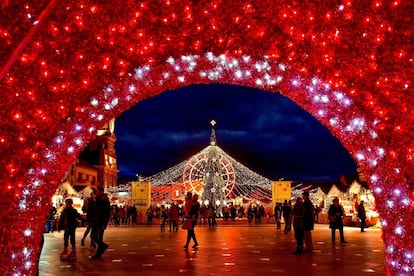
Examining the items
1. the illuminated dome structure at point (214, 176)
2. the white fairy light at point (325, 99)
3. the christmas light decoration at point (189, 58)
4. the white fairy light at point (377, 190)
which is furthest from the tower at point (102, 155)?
the white fairy light at point (377, 190)

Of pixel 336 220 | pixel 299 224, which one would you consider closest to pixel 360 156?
pixel 299 224

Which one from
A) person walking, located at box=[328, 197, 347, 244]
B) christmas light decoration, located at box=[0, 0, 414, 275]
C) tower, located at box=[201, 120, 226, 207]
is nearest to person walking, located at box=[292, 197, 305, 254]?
person walking, located at box=[328, 197, 347, 244]

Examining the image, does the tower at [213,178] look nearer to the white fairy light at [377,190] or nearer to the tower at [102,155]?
the white fairy light at [377,190]

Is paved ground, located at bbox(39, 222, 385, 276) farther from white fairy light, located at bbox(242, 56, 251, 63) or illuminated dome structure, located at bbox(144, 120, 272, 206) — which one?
illuminated dome structure, located at bbox(144, 120, 272, 206)

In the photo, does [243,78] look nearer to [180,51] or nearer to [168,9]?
[180,51]

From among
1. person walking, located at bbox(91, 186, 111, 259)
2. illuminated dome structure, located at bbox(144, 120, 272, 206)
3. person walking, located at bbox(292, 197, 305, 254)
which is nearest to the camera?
person walking, located at bbox(91, 186, 111, 259)

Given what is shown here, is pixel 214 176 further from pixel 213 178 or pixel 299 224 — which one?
pixel 299 224

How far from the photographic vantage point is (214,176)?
34.6m

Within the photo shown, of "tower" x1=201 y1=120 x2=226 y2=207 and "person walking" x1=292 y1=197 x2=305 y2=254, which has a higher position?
"tower" x1=201 y1=120 x2=226 y2=207

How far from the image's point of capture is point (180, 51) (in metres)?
5.46

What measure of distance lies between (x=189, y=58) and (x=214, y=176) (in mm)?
29307

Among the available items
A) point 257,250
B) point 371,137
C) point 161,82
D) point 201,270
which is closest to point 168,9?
point 161,82

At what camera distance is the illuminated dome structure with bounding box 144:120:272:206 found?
32625 millimetres

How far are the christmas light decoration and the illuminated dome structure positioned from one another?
26156 mm
